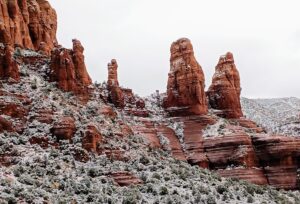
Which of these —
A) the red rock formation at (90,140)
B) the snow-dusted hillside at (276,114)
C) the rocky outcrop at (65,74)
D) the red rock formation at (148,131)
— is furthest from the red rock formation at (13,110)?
the snow-dusted hillside at (276,114)

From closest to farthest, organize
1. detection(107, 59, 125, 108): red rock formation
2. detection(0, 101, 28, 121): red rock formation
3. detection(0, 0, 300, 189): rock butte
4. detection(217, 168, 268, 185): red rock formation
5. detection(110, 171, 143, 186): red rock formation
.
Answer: detection(110, 171, 143, 186): red rock formation → detection(0, 101, 28, 121): red rock formation → detection(0, 0, 300, 189): rock butte → detection(217, 168, 268, 185): red rock formation → detection(107, 59, 125, 108): red rock formation

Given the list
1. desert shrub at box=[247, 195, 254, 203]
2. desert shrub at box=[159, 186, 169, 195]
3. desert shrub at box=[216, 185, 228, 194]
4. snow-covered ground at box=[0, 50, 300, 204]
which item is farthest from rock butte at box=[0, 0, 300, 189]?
desert shrub at box=[247, 195, 254, 203]

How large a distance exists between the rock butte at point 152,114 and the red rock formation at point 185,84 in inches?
5.3

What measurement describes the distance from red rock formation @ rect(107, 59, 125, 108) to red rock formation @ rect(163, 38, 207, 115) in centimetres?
776

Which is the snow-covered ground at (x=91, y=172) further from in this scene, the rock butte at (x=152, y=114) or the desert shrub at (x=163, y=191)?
the rock butte at (x=152, y=114)

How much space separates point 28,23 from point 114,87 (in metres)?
A: 16.9

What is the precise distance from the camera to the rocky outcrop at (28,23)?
2776 inches

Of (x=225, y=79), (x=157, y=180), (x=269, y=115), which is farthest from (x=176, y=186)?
(x=269, y=115)

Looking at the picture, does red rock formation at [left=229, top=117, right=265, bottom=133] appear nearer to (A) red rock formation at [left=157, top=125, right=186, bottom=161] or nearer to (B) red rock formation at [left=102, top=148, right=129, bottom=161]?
(A) red rock formation at [left=157, top=125, right=186, bottom=161]

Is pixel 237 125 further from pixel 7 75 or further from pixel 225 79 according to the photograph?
pixel 7 75

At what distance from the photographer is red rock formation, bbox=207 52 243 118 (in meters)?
80.5

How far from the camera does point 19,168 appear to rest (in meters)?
45.8

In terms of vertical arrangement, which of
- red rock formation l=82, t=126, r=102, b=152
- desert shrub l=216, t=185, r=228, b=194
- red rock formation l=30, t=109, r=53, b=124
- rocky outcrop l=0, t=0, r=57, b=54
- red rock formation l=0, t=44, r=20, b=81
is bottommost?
desert shrub l=216, t=185, r=228, b=194

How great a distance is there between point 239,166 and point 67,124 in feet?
77.6
